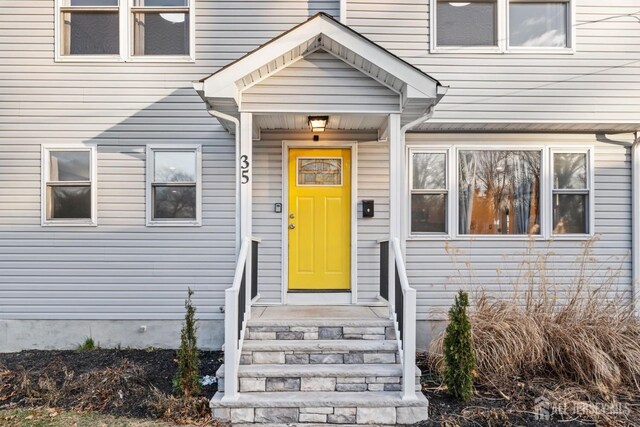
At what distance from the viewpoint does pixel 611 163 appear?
6.02m

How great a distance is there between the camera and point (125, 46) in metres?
5.86

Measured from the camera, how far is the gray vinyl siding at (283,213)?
586cm

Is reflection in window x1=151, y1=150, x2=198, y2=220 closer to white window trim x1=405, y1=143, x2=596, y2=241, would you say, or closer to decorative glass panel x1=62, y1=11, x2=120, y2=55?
decorative glass panel x1=62, y1=11, x2=120, y2=55

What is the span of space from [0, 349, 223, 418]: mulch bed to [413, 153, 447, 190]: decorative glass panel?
348 centimetres

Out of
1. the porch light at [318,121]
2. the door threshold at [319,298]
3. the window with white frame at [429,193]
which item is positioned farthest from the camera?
the window with white frame at [429,193]

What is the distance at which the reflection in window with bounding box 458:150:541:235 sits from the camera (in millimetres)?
6059

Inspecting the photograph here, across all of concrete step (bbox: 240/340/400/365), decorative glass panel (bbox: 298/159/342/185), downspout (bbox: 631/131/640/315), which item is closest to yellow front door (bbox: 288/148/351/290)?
decorative glass panel (bbox: 298/159/342/185)

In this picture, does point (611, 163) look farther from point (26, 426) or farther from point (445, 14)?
point (26, 426)

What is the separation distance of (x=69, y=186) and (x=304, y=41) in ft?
12.3

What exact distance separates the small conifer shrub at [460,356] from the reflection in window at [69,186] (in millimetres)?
4748

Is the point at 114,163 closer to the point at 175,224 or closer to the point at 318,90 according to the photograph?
the point at 175,224

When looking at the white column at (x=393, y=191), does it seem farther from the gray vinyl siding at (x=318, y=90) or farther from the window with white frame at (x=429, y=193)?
the window with white frame at (x=429, y=193)

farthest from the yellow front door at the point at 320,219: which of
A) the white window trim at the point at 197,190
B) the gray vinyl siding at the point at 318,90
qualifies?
the gray vinyl siding at the point at 318,90

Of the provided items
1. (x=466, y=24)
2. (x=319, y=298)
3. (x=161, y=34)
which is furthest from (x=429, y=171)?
(x=161, y=34)
